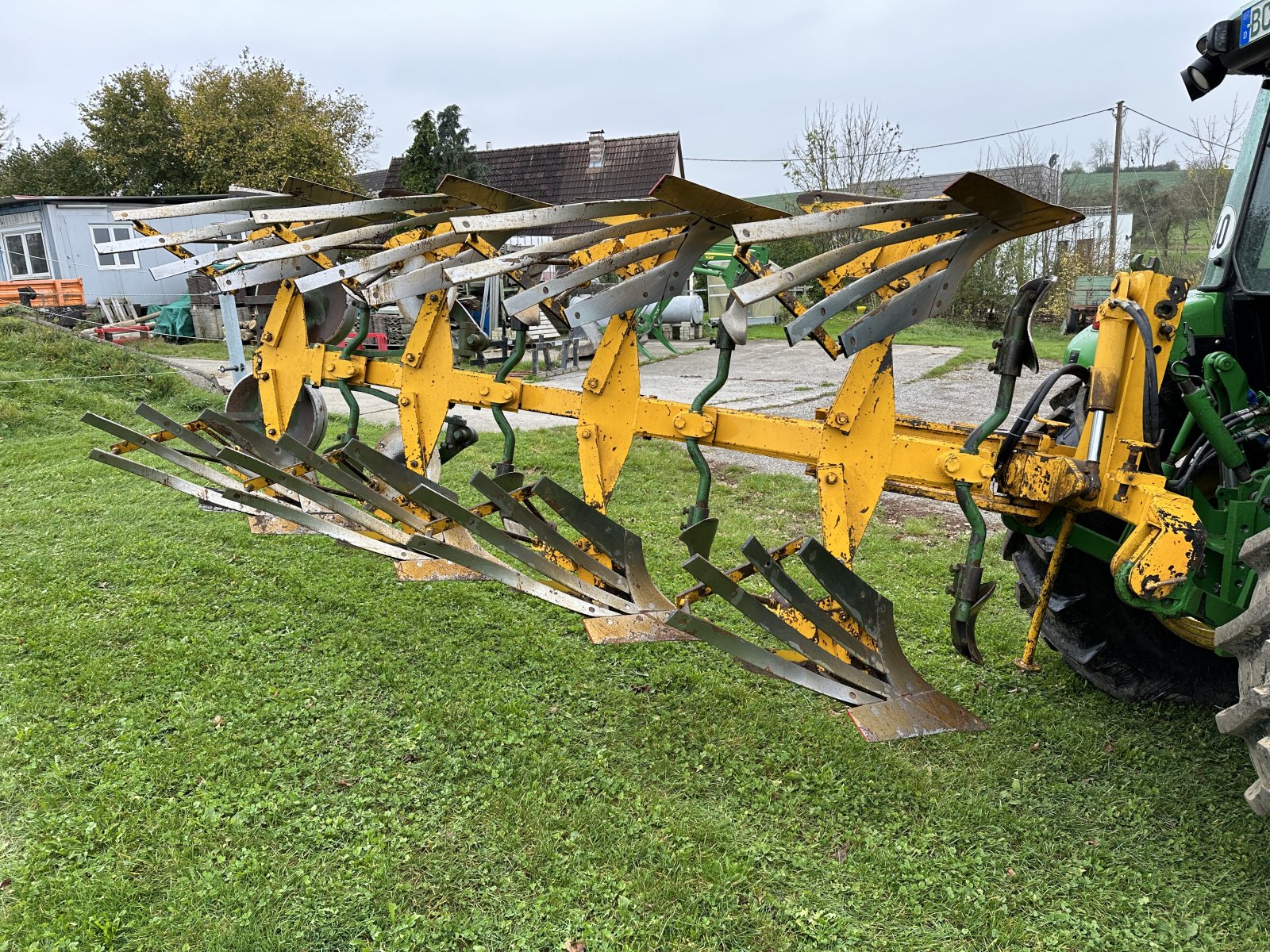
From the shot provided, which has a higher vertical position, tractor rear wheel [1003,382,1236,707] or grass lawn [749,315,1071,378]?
tractor rear wheel [1003,382,1236,707]

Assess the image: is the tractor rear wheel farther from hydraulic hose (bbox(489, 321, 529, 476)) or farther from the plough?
hydraulic hose (bbox(489, 321, 529, 476))

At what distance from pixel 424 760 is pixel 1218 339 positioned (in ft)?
10.1

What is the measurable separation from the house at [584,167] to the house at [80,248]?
6.21 metres

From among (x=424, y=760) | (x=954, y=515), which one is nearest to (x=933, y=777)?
(x=424, y=760)

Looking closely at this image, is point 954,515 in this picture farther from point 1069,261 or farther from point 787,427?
point 1069,261

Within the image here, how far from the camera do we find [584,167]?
22703 millimetres

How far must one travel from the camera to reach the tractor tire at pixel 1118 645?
3.21m

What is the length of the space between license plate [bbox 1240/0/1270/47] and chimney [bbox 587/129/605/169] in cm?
2111

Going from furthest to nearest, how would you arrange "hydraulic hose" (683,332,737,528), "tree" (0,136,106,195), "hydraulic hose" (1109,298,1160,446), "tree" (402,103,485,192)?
"tree" (0,136,106,195) → "tree" (402,103,485,192) → "hydraulic hose" (683,332,737,528) → "hydraulic hose" (1109,298,1160,446)

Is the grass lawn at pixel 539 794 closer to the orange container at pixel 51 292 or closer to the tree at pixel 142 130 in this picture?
the orange container at pixel 51 292

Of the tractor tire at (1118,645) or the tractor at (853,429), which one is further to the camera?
the tractor tire at (1118,645)

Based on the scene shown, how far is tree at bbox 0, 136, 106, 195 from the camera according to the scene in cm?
2948

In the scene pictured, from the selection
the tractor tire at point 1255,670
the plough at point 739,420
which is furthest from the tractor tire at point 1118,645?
the tractor tire at point 1255,670

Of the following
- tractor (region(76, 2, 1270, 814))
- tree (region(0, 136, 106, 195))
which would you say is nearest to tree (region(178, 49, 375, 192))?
tree (region(0, 136, 106, 195))
